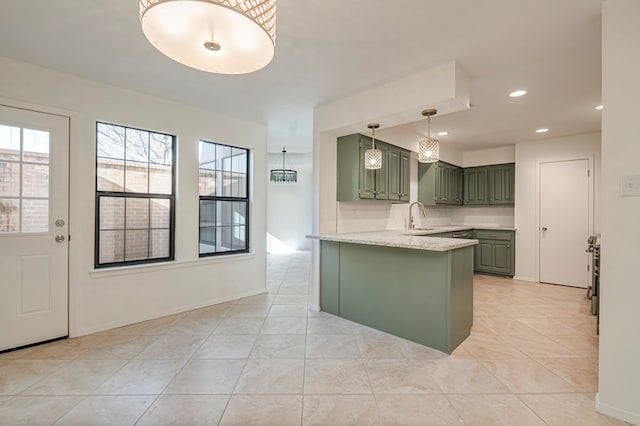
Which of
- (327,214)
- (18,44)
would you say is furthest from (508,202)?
(18,44)

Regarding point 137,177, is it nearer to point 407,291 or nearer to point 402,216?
point 407,291

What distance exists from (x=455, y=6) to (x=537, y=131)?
152 inches

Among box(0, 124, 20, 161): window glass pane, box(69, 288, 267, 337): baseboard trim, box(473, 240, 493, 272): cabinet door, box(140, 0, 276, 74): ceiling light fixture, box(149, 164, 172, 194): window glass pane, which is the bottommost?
box(69, 288, 267, 337): baseboard trim

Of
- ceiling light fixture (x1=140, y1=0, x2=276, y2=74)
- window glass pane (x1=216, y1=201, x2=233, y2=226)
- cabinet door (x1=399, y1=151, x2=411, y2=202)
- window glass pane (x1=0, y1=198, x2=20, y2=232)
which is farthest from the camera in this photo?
cabinet door (x1=399, y1=151, x2=411, y2=202)

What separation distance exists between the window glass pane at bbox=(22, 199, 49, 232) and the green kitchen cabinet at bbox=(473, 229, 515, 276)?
6305 mm

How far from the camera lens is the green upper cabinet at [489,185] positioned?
5.65 meters

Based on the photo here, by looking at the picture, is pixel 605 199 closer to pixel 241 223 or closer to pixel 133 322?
pixel 241 223

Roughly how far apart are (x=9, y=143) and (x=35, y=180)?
351mm

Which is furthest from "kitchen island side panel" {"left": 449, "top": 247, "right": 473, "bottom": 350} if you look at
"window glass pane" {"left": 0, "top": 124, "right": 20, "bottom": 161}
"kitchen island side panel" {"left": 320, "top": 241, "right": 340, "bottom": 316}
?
"window glass pane" {"left": 0, "top": 124, "right": 20, "bottom": 161}

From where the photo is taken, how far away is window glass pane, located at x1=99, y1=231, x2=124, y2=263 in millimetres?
3066

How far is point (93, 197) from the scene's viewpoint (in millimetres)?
2936

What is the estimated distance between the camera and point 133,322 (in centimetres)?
314

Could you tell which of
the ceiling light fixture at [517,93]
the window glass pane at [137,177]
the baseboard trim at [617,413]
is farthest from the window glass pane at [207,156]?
the baseboard trim at [617,413]

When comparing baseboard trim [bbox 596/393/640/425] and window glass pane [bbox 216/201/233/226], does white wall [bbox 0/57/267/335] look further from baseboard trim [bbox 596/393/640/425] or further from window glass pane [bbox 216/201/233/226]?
baseboard trim [bbox 596/393/640/425]
